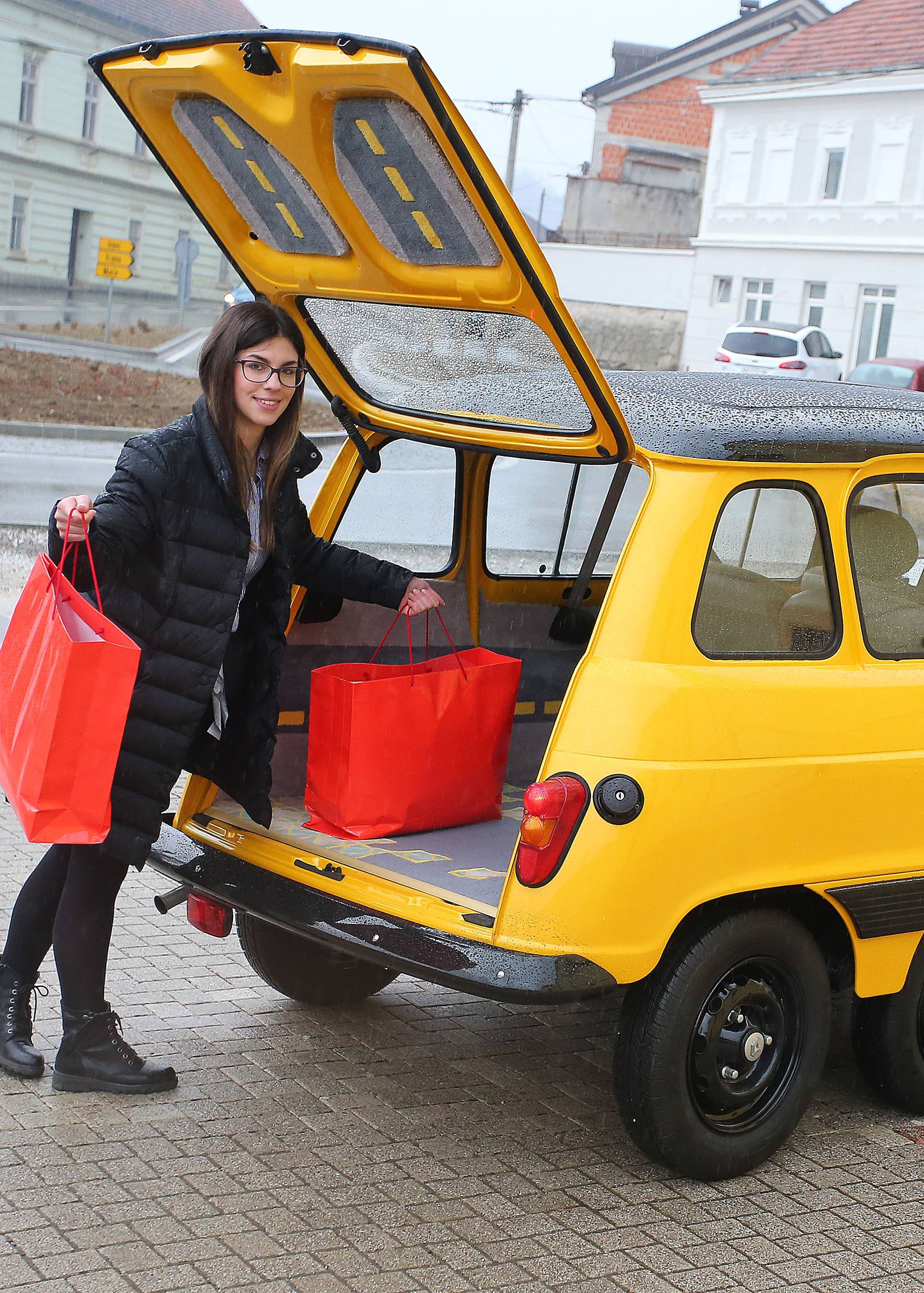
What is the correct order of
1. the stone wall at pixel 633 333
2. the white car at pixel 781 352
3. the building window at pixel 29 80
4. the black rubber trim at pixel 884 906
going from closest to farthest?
the black rubber trim at pixel 884 906
the white car at pixel 781 352
the building window at pixel 29 80
the stone wall at pixel 633 333

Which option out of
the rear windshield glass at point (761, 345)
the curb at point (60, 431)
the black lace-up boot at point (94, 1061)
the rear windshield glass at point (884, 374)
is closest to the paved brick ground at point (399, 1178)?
the black lace-up boot at point (94, 1061)

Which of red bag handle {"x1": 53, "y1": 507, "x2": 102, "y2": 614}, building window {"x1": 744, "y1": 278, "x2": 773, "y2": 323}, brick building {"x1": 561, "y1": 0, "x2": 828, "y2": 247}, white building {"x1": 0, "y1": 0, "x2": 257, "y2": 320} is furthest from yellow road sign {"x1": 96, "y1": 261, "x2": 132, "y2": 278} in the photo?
brick building {"x1": 561, "y1": 0, "x2": 828, "y2": 247}

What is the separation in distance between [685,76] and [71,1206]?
63.9 metres

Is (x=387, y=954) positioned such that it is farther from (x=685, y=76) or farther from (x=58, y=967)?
(x=685, y=76)

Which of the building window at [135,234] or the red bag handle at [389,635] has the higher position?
the building window at [135,234]

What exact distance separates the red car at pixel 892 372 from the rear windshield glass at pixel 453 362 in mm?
25977

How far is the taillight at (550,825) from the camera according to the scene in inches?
136

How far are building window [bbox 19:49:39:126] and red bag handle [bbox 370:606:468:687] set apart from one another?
30701 millimetres

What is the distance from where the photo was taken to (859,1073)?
4.63 metres

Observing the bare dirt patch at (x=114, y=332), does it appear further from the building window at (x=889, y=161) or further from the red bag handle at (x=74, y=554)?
the red bag handle at (x=74, y=554)

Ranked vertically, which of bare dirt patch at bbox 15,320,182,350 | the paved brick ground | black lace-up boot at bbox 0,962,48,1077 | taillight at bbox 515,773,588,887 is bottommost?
the paved brick ground

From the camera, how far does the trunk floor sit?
401cm

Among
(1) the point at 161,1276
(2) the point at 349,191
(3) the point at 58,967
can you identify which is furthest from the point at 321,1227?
(2) the point at 349,191

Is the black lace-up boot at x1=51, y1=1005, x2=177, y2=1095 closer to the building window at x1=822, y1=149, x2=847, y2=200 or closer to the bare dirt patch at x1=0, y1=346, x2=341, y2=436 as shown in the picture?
the bare dirt patch at x1=0, y1=346, x2=341, y2=436
